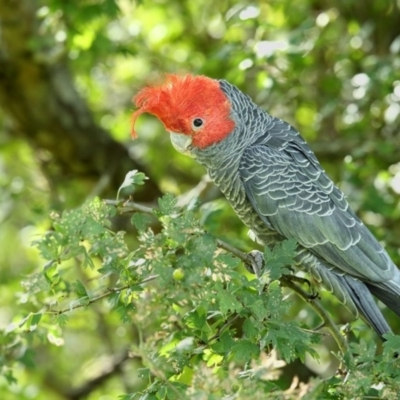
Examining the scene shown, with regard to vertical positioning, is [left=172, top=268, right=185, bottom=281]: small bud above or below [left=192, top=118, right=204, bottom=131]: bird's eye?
above

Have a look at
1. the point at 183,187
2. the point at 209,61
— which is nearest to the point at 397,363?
the point at 209,61

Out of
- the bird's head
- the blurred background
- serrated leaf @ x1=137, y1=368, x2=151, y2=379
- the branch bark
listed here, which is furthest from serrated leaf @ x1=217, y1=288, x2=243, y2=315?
the branch bark

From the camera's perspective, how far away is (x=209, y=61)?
4.66m

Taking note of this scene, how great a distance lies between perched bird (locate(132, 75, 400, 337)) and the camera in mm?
3623

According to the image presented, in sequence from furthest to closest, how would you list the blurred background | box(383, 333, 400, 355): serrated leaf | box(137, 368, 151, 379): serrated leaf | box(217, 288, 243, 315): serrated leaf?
the blurred background < box(137, 368, 151, 379): serrated leaf < box(383, 333, 400, 355): serrated leaf < box(217, 288, 243, 315): serrated leaf

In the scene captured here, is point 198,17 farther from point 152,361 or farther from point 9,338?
point 152,361

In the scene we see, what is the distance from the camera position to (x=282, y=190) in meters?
3.70

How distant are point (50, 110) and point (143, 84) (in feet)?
6.83

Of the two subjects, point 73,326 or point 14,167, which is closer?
point 73,326

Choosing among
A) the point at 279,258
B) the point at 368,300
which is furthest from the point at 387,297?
the point at 279,258

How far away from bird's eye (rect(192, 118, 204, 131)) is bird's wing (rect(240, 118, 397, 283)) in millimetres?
283

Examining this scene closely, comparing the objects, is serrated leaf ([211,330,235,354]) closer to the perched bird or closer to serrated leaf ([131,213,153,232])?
serrated leaf ([131,213,153,232])

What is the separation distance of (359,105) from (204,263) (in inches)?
124

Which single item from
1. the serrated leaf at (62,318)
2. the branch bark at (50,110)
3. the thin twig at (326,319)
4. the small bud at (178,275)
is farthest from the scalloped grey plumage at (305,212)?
the branch bark at (50,110)
